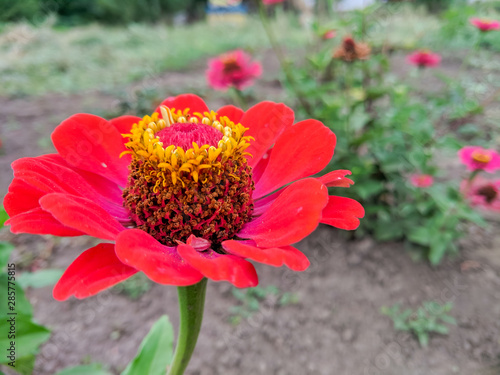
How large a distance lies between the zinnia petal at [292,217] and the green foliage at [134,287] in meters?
1.40

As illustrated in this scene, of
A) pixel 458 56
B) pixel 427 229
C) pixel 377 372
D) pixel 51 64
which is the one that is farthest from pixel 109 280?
pixel 458 56

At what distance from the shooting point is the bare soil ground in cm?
170

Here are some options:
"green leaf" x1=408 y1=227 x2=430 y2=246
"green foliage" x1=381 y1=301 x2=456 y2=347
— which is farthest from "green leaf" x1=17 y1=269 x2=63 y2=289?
"green leaf" x1=408 y1=227 x2=430 y2=246

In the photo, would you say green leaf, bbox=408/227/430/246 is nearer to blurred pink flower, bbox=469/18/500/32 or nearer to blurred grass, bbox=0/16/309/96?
blurred pink flower, bbox=469/18/500/32

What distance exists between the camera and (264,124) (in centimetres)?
94

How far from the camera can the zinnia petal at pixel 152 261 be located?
54cm

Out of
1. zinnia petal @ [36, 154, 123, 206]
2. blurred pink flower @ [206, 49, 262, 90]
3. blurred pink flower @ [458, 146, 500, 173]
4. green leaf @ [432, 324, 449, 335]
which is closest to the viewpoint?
zinnia petal @ [36, 154, 123, 206]

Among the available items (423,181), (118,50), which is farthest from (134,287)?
(118,50)

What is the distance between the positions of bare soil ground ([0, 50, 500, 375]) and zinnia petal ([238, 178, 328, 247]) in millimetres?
1198

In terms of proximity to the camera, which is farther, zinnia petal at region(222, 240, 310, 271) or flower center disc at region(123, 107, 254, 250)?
flower center disc at region(123, 107, 254, 250)

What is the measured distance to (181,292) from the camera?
76 cm

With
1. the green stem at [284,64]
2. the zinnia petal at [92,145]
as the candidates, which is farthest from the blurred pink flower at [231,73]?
the zinnia petal at [92,145]

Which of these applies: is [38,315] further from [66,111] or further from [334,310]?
[66,111]

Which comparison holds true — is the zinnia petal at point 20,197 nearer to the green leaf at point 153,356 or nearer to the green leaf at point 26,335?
the green leaf at point 26,335
